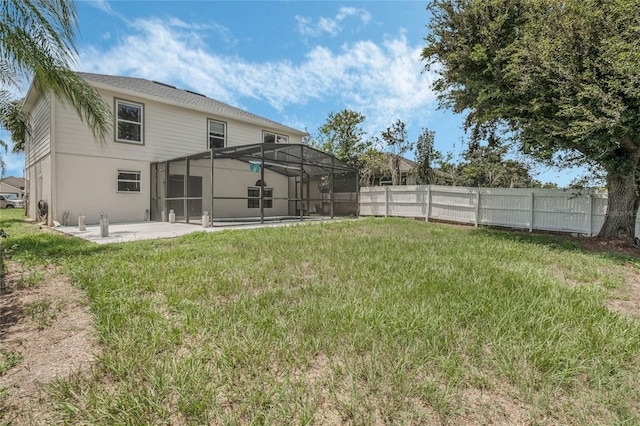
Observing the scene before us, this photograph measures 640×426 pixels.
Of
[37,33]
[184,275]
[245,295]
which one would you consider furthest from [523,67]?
[37,33]

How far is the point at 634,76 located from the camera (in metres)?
5.74

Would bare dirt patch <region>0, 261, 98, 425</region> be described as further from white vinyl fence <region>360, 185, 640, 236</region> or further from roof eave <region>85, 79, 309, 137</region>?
white vinyl fence <region>360, 185, 640, 236</region>

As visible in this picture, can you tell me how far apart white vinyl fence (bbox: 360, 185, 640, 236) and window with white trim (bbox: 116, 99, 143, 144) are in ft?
36.3

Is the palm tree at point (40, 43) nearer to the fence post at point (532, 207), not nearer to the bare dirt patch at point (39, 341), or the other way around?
the bare dirt patch at point (39, 341)

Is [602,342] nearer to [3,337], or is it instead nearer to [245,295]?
[245,295]

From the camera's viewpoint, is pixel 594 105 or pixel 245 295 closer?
pixel 245 295

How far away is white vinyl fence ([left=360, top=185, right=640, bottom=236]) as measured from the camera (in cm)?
902

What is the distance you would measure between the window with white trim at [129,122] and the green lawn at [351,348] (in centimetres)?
890

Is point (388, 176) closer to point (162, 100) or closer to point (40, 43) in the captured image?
point (162, 100)

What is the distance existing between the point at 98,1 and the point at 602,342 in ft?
33.0

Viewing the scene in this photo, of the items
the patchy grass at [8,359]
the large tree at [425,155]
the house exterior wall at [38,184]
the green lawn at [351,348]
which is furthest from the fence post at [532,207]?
the house exterior wall at [38,184]

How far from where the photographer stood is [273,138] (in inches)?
630

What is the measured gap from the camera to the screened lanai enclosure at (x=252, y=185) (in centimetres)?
1177

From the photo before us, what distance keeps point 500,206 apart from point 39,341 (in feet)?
41.9
